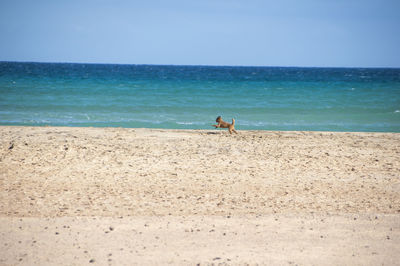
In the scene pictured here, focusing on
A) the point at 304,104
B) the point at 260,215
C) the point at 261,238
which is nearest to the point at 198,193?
the point at 260,215

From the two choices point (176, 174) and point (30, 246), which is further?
point (176, 174)

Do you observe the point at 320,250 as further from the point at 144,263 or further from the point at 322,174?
the point at 322,174

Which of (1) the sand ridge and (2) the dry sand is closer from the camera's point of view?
(2) the dry sand

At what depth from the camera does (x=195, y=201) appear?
19.4 ft

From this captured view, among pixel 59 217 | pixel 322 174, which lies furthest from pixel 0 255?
pixel 322 174

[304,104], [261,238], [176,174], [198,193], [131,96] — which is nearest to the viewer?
[261,238]

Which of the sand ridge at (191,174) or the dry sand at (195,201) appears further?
the sand ridge at (191,174)

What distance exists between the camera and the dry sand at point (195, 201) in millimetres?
4230

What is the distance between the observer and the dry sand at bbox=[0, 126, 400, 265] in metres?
4.23

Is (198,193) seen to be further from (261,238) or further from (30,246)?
(30,246)

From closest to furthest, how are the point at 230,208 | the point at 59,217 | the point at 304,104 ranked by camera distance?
the point at 59,217, the point at 230,208, the point at 304,104

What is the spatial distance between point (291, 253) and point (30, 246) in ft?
9.85

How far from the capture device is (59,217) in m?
5.16

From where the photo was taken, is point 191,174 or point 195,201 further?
point 191,174
